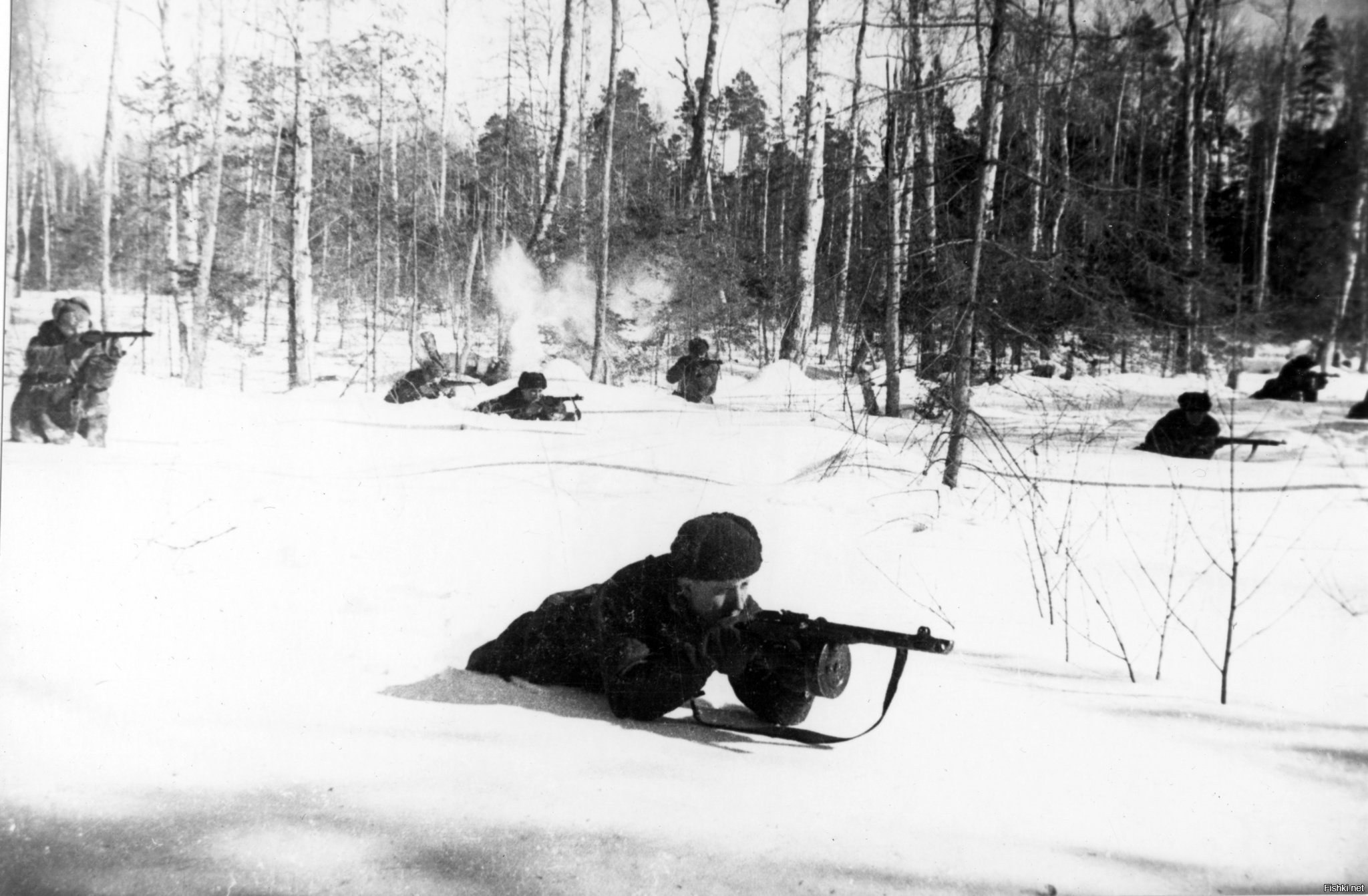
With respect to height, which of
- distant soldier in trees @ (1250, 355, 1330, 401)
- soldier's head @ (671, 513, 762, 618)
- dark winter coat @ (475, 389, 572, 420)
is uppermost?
distant soldier in trees @ (1250, 355, 1330, 401)

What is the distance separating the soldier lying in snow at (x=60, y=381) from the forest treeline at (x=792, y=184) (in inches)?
6.3

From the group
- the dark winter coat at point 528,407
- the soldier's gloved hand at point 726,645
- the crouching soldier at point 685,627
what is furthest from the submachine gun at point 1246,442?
the dark winter coat at point 528,407

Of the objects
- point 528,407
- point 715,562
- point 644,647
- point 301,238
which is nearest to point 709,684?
point 644,647

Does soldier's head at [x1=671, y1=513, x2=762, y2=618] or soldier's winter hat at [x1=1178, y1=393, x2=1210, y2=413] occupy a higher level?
soldier's winter hat at [x1=1178, y1=393, x2=1210, y2=413]

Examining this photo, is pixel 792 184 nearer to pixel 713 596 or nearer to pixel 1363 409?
pixel 713 596

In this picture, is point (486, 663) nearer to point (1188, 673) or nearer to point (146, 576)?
point (146, 576)

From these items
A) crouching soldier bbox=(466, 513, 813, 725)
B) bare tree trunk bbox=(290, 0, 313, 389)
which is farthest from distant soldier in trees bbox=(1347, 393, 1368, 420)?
bare tree trunk bbox=(290, 0, 313, 389)

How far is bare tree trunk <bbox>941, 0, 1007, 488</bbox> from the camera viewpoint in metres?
2.58

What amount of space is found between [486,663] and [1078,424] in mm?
2121

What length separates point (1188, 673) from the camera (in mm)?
2328

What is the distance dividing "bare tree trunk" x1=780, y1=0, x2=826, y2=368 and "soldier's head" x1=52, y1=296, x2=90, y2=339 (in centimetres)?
245

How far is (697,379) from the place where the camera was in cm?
283

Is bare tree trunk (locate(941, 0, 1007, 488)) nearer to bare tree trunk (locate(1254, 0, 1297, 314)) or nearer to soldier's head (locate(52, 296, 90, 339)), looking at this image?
bare tree trunk (locate(1254, 0, 1297, 314))

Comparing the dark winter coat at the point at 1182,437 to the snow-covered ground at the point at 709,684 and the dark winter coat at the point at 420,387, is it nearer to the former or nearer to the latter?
the snow-covered ground at the point at 709,684
